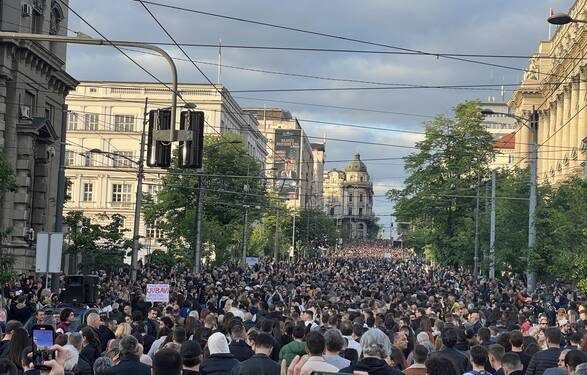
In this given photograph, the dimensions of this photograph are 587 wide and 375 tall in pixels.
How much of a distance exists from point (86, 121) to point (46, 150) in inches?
2174

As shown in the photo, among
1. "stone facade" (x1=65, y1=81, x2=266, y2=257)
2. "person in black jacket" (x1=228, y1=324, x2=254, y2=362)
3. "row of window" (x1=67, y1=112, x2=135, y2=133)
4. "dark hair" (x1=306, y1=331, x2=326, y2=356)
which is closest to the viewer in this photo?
"dark hair" (x1=306, y1=331, x2=326, y2=356)

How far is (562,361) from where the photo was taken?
464 inches

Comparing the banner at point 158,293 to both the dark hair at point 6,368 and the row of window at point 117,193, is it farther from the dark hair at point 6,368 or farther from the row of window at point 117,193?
the row of window at point 117,193

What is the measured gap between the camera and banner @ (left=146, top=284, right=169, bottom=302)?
28203 millimetres

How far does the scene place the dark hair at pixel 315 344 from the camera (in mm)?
10922

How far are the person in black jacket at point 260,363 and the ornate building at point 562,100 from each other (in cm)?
4943

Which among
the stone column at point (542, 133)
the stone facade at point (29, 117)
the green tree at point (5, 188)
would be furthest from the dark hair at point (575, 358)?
the stone column at point (542, 133)

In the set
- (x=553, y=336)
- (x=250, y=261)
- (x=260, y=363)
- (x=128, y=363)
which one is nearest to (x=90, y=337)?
(x=128, y=363)

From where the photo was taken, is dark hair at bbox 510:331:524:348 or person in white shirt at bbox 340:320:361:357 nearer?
dark hair at bbox 510:331:524:348

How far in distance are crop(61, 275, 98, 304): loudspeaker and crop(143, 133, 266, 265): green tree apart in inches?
1406

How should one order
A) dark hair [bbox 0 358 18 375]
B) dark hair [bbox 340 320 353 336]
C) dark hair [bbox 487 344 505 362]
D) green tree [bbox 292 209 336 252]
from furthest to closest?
1. green tree [bbox 292 209 336 252]
2. dark hair [bbox 340 320 353 336]
3. dark hair [bbox 487 344 505 362]
4. dark hair [bbox 0 358 18 375]

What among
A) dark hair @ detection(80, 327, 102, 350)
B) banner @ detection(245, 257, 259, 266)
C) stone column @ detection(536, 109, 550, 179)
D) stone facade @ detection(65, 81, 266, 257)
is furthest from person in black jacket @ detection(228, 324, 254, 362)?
stone facade @ detection(65, 81, 266, 257)

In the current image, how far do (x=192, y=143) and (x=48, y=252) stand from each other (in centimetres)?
1292

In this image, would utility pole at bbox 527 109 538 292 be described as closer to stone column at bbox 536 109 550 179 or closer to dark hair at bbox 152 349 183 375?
dark hair at bbox 152 349 183 375
